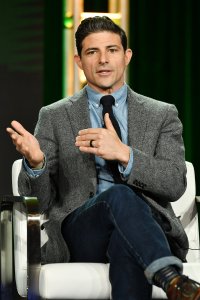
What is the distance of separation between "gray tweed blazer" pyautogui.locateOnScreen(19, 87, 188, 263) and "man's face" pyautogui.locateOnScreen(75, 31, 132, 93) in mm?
109

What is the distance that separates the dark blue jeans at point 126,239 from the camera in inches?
75.1

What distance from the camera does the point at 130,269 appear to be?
1981 millimetres

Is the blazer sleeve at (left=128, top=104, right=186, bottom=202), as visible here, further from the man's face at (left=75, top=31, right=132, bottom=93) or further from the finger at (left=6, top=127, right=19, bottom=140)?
the finger at (left=6, top=127, right=19, bottom=140)

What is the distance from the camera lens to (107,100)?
247 centimetres

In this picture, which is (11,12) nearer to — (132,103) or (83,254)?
(132,103)

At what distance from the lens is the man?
198 centimetres

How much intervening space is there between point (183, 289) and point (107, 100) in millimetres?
885

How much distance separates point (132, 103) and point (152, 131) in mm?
159

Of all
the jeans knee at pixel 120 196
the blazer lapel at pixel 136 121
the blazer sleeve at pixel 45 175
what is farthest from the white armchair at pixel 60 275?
the blazer lapel at pixel 136 121

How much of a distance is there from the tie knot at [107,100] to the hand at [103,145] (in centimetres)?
31

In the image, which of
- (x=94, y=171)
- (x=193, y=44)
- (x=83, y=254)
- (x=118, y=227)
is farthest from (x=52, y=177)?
(x=193, y=44)

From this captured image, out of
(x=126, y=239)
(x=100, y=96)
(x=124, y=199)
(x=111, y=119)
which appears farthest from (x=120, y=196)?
(x=100, y=96)

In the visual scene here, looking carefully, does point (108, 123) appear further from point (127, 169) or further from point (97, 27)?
point (97, 27)

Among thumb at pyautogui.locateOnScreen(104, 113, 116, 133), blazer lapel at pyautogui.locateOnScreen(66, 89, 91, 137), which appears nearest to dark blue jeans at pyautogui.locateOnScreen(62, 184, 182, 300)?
thumb at pyautogui.locateOnScreen(104, 113, 116, 133)
